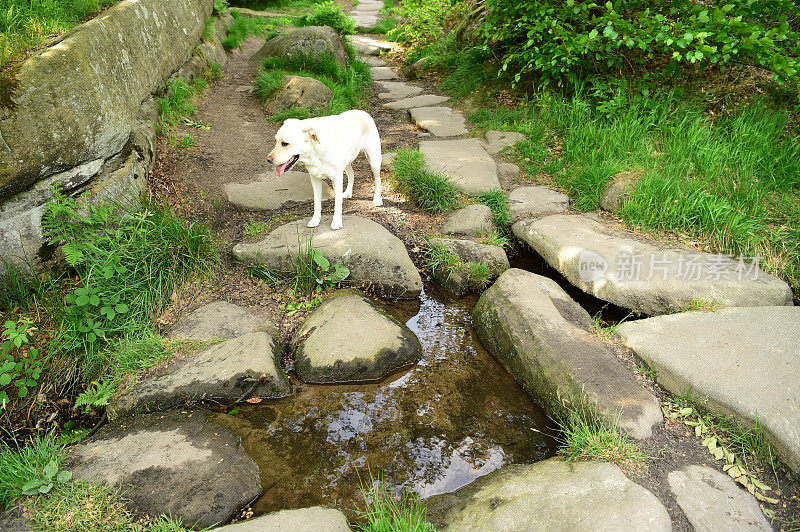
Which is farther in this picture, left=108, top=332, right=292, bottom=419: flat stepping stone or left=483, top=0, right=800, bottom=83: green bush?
left=483, top=0, right=800, bottom=83: green bush

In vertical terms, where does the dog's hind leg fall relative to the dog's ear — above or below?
below

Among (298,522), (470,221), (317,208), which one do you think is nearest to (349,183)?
(317,208)

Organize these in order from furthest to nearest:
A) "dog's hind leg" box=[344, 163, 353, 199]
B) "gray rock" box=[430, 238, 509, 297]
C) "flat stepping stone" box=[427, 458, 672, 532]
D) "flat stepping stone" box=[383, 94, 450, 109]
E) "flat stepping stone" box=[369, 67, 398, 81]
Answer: "flat stepping stone" box=[369, 67, 398, 81] → "flat stepping stone" box=[383, 94, 450, 109] → "dog's hind leg" box=[344, 163, 353, 199] → "gray rock" box=[430, 238, 509, 297] → "flat stepping stone" box=[427, 458, 672, 532]

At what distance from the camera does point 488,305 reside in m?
3.77

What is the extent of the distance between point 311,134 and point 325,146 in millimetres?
180

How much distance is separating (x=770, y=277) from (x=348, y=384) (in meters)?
3.46

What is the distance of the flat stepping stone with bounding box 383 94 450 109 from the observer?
25.8 ft

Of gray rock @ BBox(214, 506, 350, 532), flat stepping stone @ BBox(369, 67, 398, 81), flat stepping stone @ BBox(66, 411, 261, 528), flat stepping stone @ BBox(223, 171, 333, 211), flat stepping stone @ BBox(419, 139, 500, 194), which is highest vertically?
flat stepping stone @ BBox(369, 67, 398, 81)

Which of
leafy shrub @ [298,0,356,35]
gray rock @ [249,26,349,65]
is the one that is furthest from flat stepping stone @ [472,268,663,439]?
leafy shrub @ [298,0,356,35]

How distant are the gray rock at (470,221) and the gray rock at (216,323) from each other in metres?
2.02

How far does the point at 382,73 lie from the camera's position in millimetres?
9938

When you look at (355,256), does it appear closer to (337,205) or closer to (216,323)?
(337,205)

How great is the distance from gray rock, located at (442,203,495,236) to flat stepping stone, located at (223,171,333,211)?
1.30 m

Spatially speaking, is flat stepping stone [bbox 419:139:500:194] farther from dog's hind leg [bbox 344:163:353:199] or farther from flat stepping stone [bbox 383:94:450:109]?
flat stepping stone [bbox 383:94:450:109]
